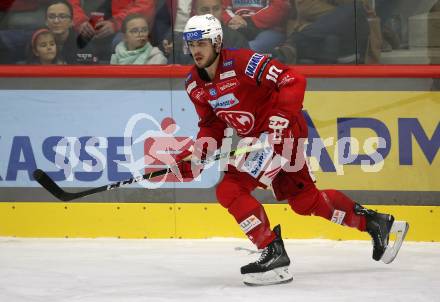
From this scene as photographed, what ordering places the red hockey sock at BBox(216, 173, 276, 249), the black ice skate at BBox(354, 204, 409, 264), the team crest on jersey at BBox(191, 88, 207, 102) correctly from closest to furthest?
the red hockey sock at BBox(216, 173, 276, 249)
the team crest on jersey at BBox(191, 88, 207, 102)
the black ice skate at BBox(354, 204, 409, 264)

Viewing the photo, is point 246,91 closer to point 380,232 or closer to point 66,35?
point 380,232

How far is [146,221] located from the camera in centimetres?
606

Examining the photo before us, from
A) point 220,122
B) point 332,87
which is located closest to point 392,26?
point 332,87

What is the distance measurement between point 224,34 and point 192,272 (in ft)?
5.08

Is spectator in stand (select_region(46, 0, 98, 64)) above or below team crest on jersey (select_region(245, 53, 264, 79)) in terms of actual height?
above

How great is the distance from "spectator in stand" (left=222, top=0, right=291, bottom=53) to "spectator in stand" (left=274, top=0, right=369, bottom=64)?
50 mm

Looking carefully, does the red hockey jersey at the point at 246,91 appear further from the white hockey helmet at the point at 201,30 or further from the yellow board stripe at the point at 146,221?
the yellow board stripe at the point at 146,221

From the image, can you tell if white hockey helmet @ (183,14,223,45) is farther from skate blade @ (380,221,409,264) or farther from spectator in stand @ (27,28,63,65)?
spectator in stand @ (27,28,63,65)

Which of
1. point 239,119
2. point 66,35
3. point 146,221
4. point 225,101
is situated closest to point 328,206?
point 239,119

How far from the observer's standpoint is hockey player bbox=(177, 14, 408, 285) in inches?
185

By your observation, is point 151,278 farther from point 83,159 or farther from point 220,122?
point 83,159

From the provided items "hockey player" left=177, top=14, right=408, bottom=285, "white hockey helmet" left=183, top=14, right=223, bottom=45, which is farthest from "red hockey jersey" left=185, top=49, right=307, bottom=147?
"white hockey helmet" left=183, top=14, right=223, bottom=45

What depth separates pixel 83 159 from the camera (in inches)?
240

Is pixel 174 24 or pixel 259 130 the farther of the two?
pixel 174 24
